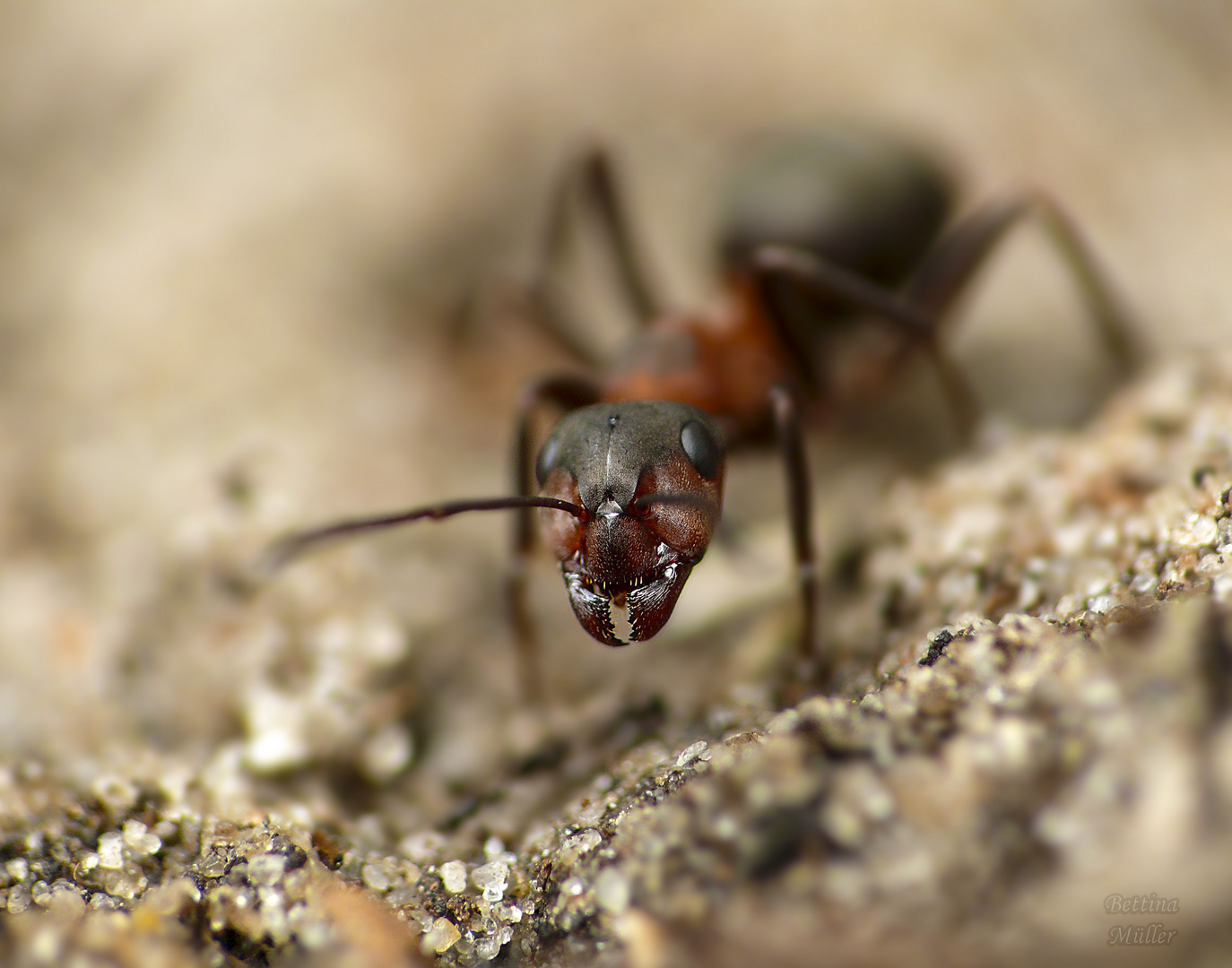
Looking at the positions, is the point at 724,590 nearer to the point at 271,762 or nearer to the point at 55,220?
the point at 271,762

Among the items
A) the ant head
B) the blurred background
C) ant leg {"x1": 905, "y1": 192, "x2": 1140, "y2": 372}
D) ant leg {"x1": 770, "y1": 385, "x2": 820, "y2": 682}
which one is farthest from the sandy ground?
the ant head

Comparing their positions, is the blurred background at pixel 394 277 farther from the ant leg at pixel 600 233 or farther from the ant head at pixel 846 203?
the ant head at pixel 846 203

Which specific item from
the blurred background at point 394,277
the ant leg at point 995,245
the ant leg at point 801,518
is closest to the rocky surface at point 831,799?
the ant leg at point 801,518

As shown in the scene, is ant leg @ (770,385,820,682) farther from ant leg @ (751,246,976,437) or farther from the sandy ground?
ant leg @ (751,246,976,437)

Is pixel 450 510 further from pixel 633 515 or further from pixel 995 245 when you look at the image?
pixel 995 245

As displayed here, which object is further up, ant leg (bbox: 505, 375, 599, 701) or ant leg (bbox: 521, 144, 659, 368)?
ant leg (bbox: 521, 144, 659, 368)

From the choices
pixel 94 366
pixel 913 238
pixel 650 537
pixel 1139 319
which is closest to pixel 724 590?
pixel 650 537
